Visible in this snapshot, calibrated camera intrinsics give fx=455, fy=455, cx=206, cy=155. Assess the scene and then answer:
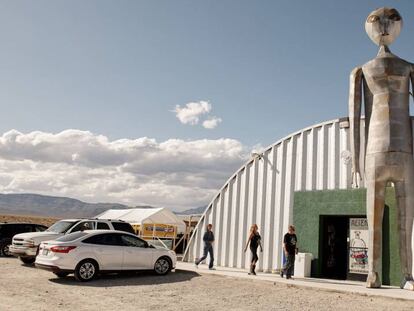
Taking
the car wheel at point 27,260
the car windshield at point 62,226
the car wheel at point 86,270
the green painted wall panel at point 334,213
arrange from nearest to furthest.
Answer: the car wheel at point 86,270 < the green painted wall panel at point 334,213 < the car windshield at point 62,226 < the car wheel at point 27,260

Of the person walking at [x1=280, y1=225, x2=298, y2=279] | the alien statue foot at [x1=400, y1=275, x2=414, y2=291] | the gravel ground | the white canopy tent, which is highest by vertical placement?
the white canopy tent

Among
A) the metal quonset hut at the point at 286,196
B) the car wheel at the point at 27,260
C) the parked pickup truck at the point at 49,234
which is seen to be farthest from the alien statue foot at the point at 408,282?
the car wheel at the point at 27,260

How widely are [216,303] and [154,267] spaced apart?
15.5ft

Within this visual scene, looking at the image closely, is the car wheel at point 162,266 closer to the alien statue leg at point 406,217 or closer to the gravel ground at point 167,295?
the gravel ground at point 167,295

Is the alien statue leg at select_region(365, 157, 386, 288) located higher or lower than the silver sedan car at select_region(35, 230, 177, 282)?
higher

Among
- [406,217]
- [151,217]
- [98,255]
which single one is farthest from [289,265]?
[151,217]

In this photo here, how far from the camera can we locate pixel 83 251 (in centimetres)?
1283

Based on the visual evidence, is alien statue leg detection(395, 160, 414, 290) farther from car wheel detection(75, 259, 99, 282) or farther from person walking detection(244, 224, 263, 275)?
car wheel detection(75, 259, 99, 282)

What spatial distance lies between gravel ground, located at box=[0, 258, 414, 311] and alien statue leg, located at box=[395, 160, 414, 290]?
1540mm

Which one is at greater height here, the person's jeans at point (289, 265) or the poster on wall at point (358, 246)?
the poster on wall at point (358, 246)

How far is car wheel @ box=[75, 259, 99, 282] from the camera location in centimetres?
1268

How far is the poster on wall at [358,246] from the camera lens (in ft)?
46.7

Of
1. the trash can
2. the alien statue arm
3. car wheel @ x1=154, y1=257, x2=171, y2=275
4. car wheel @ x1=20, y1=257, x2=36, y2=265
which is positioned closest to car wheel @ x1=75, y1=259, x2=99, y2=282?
car wheel @ x1=154, y1=257, x2=171, y2=275

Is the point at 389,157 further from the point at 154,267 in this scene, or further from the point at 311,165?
the point at 154,267
